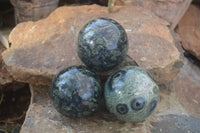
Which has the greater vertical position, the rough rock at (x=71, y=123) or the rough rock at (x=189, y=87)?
the rough rock at (x=71, y=123)

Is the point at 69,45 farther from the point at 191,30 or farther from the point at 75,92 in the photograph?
the point at 191,30

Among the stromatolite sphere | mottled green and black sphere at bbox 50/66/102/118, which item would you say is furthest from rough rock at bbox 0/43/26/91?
the stromatolite sphere

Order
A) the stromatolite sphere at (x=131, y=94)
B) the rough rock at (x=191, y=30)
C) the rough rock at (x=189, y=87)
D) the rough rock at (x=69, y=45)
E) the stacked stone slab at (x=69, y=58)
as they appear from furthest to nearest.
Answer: the rough rock at (x=191, y=30), the rough rock at (x=189, y=87), the rough rock at (x=69, y=45), the stacked stone slab at (x=69, y=58), the stromatolite sphere at (x=131, y=94)

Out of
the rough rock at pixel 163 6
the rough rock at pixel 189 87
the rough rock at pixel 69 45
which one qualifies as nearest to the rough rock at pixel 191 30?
the rough rock at pixel 189 87

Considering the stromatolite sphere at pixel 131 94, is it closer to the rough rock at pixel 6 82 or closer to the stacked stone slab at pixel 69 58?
the stacked stone slab at pixel 69 58

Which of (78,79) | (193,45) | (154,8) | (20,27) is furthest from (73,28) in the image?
(193,45)

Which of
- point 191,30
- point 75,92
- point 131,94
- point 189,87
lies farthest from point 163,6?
point 75,92
